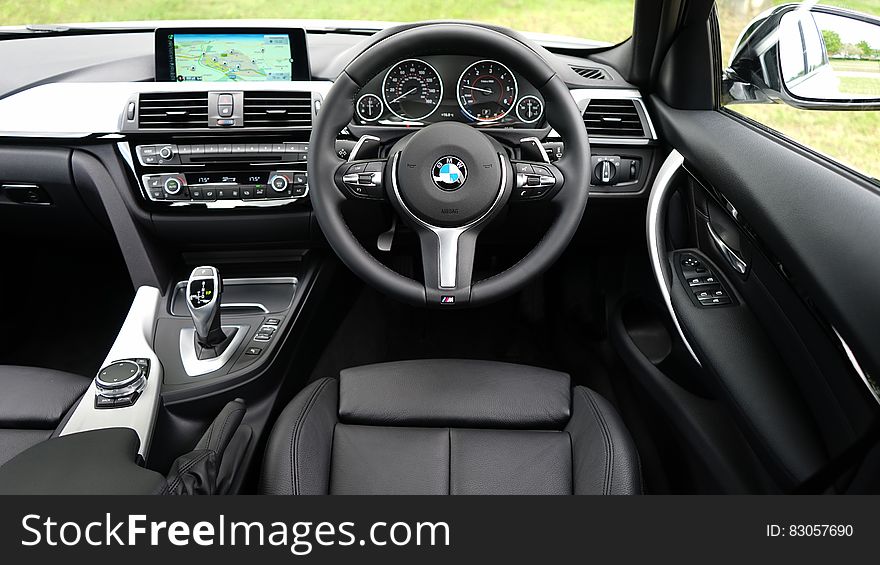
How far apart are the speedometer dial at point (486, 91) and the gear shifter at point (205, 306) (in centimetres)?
79

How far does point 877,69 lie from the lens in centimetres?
151

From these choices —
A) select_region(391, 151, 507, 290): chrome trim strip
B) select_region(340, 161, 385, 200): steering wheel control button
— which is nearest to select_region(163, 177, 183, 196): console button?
select_region(340, 161, 385, 200): steering wheel control button

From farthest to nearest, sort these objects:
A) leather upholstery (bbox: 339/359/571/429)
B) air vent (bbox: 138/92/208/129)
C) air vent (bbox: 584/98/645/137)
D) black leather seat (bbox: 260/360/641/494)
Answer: air vent (bbox: 584/98/645/137) < air vent (bbox: 138/92/208/129) < leather upholstery (bbox: 339/359/571/429) < black leather seat (bbox: 260/360/641/494)

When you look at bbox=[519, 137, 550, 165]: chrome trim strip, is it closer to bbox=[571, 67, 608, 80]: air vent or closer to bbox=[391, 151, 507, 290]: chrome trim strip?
bbox=[391, 151, 507, 290]: chrome trim strip

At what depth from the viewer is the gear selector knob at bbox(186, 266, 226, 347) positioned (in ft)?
5.79

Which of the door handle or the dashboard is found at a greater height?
the dashboard

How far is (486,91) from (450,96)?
0.30 ft

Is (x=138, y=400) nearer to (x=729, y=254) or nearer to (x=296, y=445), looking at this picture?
(x=296, y=445)

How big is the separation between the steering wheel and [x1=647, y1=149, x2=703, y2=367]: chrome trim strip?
0.41m

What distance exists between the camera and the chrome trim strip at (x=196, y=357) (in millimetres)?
1792

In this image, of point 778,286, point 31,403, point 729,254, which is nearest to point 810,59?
point 729,254

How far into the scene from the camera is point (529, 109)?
1724 millimetres

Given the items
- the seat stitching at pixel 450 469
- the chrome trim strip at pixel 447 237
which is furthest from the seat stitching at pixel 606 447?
the chrome trim strip at pixel 447 237
